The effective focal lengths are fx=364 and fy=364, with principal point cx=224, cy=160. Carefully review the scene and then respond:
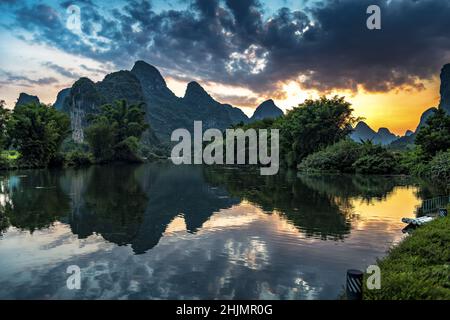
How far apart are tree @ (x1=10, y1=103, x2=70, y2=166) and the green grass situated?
51.9m

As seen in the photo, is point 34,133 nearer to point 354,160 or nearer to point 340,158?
point 340,158

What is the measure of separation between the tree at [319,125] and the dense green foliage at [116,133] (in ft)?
106

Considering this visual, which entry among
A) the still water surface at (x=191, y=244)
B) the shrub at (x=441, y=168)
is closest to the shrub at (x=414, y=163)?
the shrub at (x=441, y=168)

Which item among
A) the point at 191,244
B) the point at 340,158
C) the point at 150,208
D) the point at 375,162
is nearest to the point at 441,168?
the point at 375,162

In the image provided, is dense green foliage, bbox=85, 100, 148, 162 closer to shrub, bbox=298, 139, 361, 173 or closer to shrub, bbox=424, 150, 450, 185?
shrub, bbox=298, 139, 361, 173

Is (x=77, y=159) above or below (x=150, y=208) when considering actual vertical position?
above

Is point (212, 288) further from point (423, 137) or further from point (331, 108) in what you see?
point (331, 108)

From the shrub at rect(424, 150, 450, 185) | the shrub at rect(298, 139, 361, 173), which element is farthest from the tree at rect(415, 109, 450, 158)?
the shrub at rect(298, 139, 361, 173)

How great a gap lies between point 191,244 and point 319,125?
5028 centimetres

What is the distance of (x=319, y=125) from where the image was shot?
5944 centimetres

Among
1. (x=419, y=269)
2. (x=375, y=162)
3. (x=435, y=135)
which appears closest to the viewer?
(x=419, y=269)

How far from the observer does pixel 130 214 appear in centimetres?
1819

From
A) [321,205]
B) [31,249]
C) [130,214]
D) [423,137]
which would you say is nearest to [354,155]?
[423,137]
